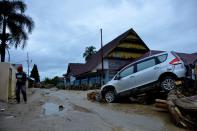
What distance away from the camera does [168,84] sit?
11336mm

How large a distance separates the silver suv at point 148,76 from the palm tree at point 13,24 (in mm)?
20670

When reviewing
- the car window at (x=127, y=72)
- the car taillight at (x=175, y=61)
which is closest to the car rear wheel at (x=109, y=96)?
the car window at (x=127, y=72)

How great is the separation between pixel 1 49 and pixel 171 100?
2548cm

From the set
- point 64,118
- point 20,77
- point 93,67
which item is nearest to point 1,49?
point 93,67

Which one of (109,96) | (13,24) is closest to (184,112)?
(109,96)

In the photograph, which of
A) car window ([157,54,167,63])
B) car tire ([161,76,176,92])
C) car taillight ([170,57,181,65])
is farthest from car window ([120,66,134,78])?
car taillight ([170,57,181,65])

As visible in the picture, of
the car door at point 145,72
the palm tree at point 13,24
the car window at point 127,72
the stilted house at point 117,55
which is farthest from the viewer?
the stilted house at point 117,55

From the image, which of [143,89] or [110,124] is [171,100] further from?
[143,89]

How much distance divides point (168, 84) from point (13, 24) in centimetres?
2452

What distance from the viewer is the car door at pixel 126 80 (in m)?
12.7

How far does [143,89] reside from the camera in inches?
480

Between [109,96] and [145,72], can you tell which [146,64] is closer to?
[145,72]

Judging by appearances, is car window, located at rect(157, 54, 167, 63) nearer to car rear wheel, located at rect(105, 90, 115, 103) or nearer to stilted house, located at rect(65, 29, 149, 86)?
car rear wheel, located at rect(105, 90, 115, 103)

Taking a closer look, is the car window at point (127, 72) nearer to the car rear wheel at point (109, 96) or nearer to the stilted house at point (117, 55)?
the car rear wheel at point (109, 96)
